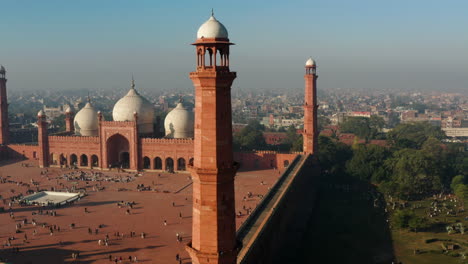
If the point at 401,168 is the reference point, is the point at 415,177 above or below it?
below

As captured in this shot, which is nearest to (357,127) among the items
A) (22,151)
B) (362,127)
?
(362,127)

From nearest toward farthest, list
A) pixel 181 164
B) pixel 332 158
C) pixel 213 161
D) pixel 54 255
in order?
pixel 213 161, pixel 54 255, pixel 181 164, pixel 332 158

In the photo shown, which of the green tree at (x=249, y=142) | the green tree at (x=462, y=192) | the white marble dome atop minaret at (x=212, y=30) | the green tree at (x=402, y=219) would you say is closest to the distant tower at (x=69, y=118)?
the green tree at (x=249, y=142)

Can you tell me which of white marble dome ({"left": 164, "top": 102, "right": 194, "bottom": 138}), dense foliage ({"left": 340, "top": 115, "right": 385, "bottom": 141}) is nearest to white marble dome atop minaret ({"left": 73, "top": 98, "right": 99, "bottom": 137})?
white marble dome ({"left": 164, "top": 102, "right": 194, "bottom": 138})

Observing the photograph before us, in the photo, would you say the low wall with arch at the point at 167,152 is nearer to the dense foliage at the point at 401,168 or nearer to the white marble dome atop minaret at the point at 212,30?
the dense foliage at the point at 401,168

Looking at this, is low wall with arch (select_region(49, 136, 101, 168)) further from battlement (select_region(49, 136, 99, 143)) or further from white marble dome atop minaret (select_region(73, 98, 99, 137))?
white marble dome atop minaret (select_region(73, 98, 99, 137))

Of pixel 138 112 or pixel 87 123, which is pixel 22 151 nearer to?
pixel 87 123

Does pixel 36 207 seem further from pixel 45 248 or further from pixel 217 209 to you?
pixel 217 209
